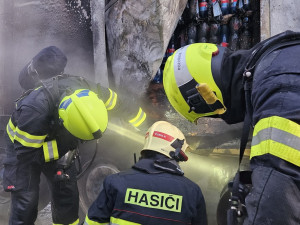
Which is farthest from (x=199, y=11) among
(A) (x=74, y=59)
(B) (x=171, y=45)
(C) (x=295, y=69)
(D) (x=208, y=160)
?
(C) (x=295, y=69)

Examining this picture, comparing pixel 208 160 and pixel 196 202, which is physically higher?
pixel 196 202

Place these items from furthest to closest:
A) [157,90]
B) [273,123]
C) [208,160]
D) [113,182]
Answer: [157,90], [208,160], [113,182], [273,123]

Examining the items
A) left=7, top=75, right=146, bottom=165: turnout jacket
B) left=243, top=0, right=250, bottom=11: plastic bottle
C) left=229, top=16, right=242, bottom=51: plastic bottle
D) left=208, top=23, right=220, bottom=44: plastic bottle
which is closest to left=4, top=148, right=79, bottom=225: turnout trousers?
left=7, top=75, right=146, bottom=165: turnout jacket

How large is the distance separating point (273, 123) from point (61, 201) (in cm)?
304

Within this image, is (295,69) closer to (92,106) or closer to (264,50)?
(264,50)

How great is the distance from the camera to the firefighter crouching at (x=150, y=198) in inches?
80.9

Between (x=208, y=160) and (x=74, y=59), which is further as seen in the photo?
(x=74, y=59)

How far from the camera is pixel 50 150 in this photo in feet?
11.1

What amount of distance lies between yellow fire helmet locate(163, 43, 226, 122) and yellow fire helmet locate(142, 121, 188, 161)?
0.47m

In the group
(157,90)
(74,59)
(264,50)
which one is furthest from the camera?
(74,59)

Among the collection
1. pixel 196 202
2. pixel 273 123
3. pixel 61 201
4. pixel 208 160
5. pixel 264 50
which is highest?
pixel 264 50

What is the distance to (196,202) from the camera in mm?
2166

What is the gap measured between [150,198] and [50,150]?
1713 mm

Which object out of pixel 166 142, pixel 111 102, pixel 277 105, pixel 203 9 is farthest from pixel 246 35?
pixel 277 105
